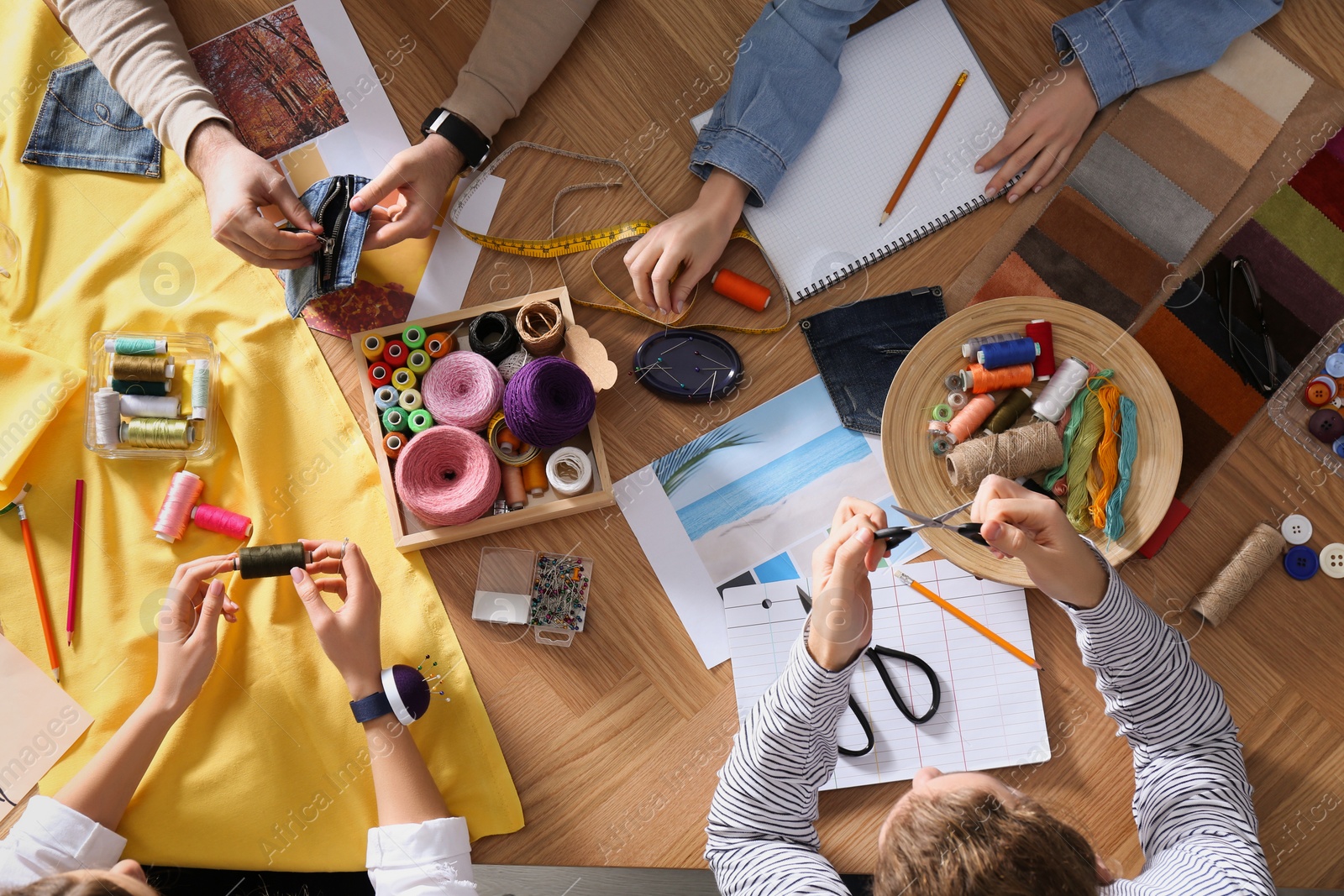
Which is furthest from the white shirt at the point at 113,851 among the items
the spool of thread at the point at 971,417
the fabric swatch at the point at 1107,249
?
the fabric swatch at the point at 1107,249

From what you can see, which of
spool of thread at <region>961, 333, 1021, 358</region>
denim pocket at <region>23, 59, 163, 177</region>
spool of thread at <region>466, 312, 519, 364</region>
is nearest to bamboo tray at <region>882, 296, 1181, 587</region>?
spool of thread at <region>961, 333, 1021, 358</region>

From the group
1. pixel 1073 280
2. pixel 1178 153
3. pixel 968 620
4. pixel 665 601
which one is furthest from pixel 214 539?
pixel 1178 153

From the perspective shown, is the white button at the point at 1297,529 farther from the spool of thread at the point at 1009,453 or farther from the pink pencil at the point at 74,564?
the pink pencil at the point at 74,564

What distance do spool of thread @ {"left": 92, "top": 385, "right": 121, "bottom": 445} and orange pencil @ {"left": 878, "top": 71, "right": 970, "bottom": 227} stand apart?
1.49m

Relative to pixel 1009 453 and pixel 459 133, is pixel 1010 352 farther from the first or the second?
pixel 459 133

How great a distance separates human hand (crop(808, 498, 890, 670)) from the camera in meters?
1.38

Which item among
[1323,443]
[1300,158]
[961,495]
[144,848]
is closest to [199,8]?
[144,848]

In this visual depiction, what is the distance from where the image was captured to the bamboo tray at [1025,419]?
1.54m

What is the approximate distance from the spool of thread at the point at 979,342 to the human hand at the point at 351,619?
Result: 3.78 ft

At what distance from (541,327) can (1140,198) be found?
1162 millimetres

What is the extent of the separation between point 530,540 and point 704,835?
2.03ft

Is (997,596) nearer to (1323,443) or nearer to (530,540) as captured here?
(1323,443)

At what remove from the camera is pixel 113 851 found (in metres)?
1.51

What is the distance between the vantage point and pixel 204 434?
1.65 m
